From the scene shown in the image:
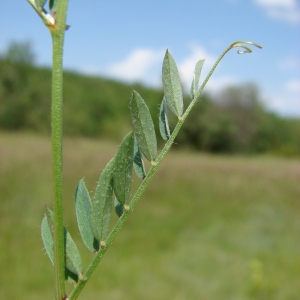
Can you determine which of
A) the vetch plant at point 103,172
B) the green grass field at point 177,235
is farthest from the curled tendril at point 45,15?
the green grass field at point 177,235

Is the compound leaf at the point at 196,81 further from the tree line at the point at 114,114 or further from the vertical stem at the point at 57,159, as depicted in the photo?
the tree line at the point at 114,114

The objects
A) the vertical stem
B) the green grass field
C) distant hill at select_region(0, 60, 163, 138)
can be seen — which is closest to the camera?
the vertical stem

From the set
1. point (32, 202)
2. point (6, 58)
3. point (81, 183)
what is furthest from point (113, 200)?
point (6, 58)

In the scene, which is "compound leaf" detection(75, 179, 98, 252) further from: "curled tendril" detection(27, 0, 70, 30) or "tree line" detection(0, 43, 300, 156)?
"tree line" detection(0, 43, 300, 156)

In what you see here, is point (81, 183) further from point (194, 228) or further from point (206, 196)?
point (206, 196)

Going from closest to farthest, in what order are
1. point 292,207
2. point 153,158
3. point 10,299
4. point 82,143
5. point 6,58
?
point 153,158, point 10,299, point 292,207, point 82,143, point 6,58

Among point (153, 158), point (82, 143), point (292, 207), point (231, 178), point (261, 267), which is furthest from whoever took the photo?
point (82, 143)

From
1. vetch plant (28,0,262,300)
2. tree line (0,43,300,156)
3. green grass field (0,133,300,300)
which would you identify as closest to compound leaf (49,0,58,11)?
vetch plant (28,0,262,300)

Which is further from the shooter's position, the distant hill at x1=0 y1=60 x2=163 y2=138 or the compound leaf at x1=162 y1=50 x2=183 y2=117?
the distant hill at x1=0 y1=60 x2=163 y2=138
